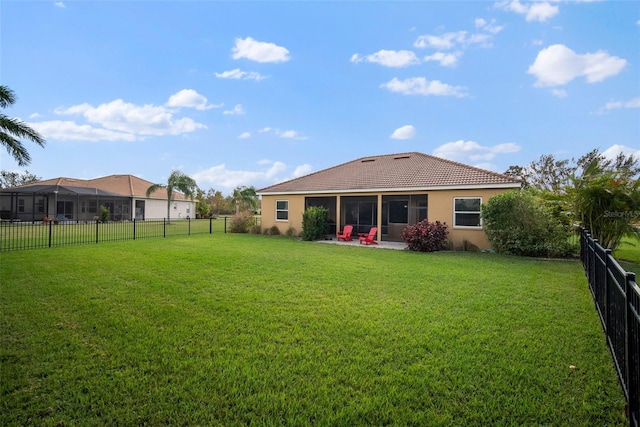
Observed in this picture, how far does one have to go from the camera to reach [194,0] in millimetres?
12406

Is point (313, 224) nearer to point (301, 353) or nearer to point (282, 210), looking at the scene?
point (282, 210)

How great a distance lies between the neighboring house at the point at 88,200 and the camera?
28.4m

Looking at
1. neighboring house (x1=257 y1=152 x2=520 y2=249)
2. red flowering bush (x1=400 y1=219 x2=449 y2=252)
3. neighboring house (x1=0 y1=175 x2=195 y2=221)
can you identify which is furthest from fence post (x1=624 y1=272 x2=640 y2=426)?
neighboring house (x1=0 y1=175 x2=195 y2=221)

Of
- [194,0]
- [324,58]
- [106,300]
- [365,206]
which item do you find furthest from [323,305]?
[324,58]

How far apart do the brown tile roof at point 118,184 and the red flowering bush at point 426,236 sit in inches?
1234

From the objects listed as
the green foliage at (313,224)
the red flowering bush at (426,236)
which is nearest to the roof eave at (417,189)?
the green foliage at (313,224)

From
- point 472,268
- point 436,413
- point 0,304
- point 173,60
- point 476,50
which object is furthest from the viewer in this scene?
point 173,60

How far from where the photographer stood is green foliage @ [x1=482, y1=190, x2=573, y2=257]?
36.3ft

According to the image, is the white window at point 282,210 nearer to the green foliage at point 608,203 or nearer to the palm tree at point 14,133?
the palm tree at point 14,133

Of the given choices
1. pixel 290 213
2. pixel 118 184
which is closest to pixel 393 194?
pixel 290 213

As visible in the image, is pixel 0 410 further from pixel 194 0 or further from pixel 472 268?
pixel 194 0

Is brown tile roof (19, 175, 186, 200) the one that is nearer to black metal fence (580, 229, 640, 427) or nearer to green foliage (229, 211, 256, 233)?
green foliage (229, 211, 256, 233)

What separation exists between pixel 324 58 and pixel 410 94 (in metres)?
5.63

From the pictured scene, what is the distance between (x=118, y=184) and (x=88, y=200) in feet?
14.6
